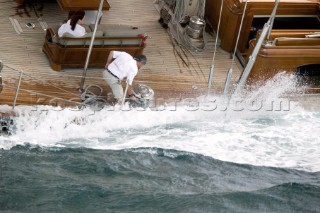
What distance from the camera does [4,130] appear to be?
1219 cm

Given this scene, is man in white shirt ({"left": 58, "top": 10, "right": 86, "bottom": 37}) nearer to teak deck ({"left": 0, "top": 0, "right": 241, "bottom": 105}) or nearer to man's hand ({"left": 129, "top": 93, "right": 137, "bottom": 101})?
teak deck ({"left": 0, "top": 0, "right": 241, "bottom": 105})

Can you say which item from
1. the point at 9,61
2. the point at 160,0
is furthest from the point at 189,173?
the point at 160,0

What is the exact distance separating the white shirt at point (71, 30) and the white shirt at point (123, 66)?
2.69 ft

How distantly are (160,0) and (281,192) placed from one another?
15.1 ft

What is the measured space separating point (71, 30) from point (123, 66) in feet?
3.65

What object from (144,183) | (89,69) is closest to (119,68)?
(89,69)

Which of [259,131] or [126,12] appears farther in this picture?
[126,12]

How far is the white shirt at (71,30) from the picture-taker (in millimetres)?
13109

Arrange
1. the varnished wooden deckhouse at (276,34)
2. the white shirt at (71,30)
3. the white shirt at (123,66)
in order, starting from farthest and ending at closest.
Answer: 1. the varnished wooden deckhouse at (276,34)
2. the white shirt at (71,30)
3. the white shirt at (123,66)

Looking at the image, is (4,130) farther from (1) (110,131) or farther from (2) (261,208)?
(2) (261,208)

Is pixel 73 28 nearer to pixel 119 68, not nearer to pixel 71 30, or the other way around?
pixel 71 30

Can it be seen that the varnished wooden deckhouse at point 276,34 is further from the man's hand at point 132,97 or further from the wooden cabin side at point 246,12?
the man's hand at point 132,97

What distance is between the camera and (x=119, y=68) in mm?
12555

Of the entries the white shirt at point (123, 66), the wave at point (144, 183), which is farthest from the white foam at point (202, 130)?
the white shirt at point (123, 66)
